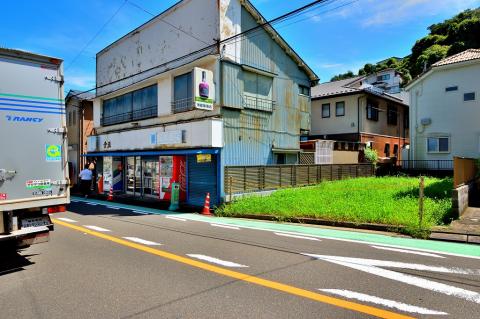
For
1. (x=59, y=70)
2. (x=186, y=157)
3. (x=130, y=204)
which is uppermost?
(x=59, y=70)

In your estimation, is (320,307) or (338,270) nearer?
(320,307)

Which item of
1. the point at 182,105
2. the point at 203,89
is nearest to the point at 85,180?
the point at 182,105

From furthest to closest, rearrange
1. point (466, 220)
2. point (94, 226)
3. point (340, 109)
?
point (340, 109)
point (94, 226)
point (466, 220)

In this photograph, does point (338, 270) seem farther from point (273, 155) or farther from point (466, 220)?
point (273, 155)

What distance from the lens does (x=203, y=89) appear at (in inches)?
575

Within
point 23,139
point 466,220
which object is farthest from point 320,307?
point 466,220

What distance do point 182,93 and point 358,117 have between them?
15793 millimetres

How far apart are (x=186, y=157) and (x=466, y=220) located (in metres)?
11.6

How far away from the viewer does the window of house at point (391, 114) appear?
31045 mm

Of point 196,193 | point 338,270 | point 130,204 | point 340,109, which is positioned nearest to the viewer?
point 338,270

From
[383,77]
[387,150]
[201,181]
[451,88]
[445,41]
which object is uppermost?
[445,41]

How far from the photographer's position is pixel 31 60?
20.2 feet

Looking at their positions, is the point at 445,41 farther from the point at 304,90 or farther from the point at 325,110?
the point at 304,90

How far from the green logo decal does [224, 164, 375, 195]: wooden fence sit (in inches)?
339
